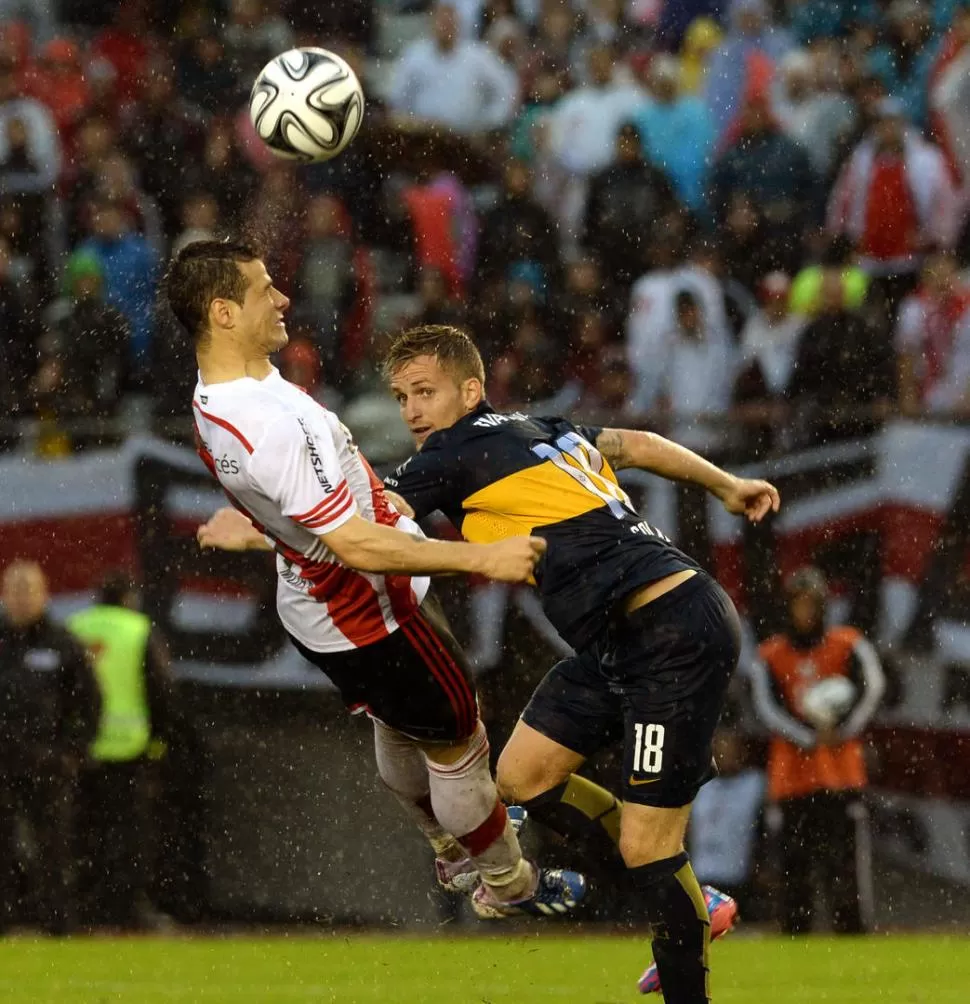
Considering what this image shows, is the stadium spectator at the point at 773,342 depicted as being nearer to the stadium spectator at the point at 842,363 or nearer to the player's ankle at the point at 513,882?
the stadium spectator at the point at 842,363

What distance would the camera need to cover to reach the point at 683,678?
6820mm

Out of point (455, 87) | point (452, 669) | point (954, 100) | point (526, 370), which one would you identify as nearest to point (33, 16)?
point (455, 87)

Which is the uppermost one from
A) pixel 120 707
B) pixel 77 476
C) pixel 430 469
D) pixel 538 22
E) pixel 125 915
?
pixel 538 22

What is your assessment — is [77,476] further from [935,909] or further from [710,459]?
[935,909]

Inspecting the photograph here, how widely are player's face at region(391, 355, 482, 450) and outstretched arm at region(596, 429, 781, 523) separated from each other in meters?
0.60

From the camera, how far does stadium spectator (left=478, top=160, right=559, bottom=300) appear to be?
13.6 m

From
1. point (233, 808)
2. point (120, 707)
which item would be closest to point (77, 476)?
point (120, 707)

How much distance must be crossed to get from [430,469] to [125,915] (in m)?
5.52

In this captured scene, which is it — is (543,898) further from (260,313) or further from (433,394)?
(260,313)

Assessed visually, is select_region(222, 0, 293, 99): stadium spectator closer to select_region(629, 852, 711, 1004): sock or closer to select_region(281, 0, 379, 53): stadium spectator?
select_region(281, 0, 379, 53): stadium spectator

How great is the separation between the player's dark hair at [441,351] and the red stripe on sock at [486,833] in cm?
154

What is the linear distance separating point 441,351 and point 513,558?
1.28 metres

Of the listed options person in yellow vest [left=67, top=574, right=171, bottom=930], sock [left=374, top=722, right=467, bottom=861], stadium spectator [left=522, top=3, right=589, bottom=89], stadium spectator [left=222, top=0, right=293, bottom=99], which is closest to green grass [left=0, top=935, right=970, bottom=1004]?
person in yellow vest [left=67, top=574, right=171, bottom=930]

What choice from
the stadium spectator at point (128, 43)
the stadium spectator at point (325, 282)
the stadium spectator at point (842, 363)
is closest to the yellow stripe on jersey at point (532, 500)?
the stadium spectator at point (842, 363)
